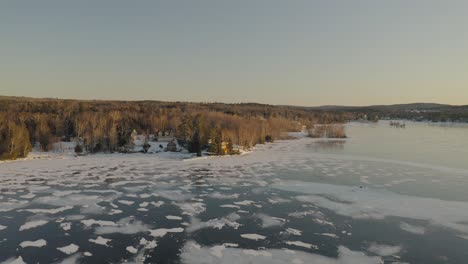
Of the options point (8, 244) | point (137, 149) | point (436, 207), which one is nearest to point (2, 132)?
point (137, 149)

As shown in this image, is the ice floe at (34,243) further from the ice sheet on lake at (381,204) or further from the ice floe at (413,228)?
the ice floe at (413,228)

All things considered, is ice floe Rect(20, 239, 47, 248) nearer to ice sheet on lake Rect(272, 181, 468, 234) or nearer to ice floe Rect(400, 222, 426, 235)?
ice sheet on lake Rect(272, 181, 468, 234)

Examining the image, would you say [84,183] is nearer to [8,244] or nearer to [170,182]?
[170,182]

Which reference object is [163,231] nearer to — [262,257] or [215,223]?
[215,223]

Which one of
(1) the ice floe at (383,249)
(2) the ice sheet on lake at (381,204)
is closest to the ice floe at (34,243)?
(1) the ice floe at (383,249)

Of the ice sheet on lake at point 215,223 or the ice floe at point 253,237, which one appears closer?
the ice floe at point 253,237

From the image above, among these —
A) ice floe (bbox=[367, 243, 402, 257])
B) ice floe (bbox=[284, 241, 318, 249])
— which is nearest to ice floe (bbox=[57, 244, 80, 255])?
ice floe (bbox=[284, 241, 318, 249])

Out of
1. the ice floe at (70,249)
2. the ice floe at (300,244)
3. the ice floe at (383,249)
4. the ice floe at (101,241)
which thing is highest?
the ice floe at (383,249)

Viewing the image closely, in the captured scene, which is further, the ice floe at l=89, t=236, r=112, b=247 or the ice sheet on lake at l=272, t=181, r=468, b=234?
the ice sheet on lake at l=272, t=181, r=468, b=234
